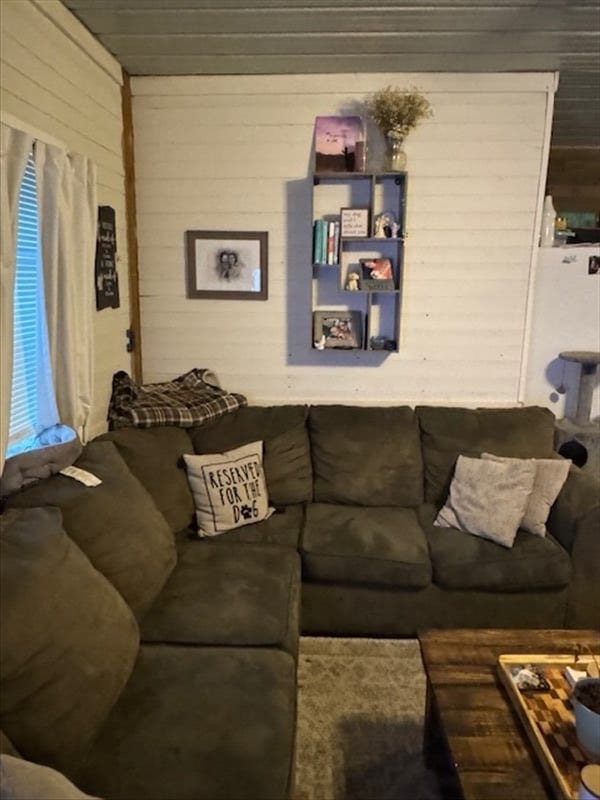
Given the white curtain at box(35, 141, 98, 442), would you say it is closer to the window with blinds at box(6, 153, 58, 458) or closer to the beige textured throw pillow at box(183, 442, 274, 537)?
the window with blinds at box(6, 153, 58, 458)

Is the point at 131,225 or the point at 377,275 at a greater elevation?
the point at 131,225

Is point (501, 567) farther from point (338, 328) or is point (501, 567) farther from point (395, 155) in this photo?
point (395, 155)

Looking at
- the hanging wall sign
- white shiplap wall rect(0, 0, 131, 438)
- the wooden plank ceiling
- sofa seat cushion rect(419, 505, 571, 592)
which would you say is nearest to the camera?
white shiplap wall rect(0, 0, 131, 438)

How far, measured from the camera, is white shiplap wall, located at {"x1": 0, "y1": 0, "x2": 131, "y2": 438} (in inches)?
82.4

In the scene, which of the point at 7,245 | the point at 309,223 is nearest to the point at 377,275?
the point at 309,223

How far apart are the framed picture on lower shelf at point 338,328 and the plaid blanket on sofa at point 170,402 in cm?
58

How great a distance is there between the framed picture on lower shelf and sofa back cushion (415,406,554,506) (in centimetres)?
60

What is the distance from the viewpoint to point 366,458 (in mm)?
3031

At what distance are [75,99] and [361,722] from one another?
2746 millimetres

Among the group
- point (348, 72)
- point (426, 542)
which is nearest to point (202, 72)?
point (348, 72)

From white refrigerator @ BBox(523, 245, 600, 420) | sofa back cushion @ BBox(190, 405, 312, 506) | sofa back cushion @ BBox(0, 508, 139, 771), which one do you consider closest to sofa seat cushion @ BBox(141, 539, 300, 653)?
sofa back cushion @ BBox(0, 508, 139, 771)

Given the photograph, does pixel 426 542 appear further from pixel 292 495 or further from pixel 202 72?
pixel 202 72

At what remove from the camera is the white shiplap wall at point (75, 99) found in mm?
2094

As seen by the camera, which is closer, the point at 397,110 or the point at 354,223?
the point at 397,110
